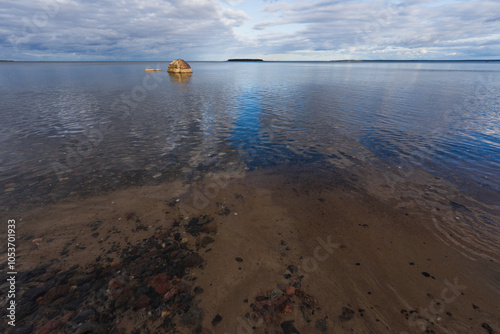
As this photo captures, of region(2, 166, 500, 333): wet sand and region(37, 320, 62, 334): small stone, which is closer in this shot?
region(37, 320, 62, 334): small stone

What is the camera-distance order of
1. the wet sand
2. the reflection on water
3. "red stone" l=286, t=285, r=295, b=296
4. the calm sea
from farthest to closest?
1. the reflection on water
2. the calm sea
3. "red stone" l=286, t=285, r=295, b=296
4. the wet sand

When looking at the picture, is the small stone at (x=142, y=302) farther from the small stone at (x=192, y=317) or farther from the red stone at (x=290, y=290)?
the red stone at (x=290, y=290)

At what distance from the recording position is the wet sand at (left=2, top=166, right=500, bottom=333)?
4.62 meters

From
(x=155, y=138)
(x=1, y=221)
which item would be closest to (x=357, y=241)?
(x=1, y=221)

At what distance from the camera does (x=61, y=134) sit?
644 inches

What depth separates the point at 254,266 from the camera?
19.4ft

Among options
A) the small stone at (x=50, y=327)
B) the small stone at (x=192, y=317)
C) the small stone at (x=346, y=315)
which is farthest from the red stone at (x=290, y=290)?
the small stone at (x=50, y=327)

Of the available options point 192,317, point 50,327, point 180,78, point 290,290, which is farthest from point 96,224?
point 180,78

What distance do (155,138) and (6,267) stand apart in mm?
11437

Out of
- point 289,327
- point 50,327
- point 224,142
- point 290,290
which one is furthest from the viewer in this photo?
point 224,142

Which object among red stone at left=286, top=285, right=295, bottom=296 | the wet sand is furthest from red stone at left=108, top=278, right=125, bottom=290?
red stone at left=286, top=285, right=295, bottom=296

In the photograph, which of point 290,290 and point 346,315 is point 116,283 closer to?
point 290,290

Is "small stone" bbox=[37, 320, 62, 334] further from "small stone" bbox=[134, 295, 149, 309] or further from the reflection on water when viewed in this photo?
the reflection on water

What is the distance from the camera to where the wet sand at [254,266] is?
4.62 m
